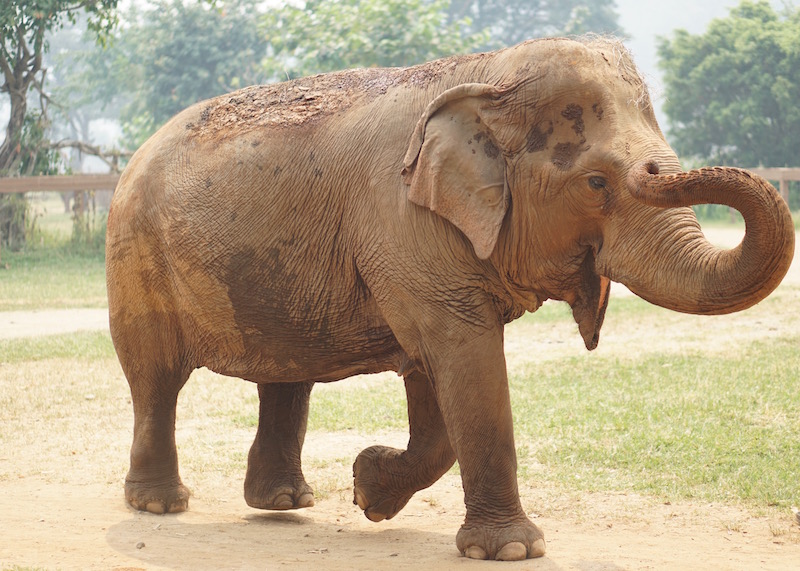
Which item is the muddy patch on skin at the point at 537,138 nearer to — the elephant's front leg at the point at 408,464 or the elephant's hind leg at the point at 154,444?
the elephant's front leg at the point at 408,464

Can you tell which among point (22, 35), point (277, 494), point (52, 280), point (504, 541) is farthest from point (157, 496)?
point (22, 35)

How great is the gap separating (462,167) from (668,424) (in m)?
3.66

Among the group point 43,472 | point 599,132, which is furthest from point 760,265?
point 43,472

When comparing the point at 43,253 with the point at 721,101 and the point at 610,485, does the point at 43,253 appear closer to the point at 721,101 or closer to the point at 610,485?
the point at 610,485

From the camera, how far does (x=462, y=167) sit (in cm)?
477

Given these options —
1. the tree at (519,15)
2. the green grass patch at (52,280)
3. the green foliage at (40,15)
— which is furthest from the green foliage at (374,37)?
the tree at (519,15)

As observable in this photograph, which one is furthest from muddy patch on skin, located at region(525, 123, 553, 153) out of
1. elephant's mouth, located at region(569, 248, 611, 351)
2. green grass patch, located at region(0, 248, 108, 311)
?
green grass patch, located at region(0, 248, 108, 311)

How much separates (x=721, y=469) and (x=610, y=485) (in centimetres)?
72

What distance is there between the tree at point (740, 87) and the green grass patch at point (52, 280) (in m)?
21.6

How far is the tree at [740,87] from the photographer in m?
34.6

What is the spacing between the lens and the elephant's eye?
4.52 meters

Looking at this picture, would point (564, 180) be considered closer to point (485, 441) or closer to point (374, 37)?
point (485, 441)

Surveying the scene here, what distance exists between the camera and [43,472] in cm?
709

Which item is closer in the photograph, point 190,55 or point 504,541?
point 504,541
